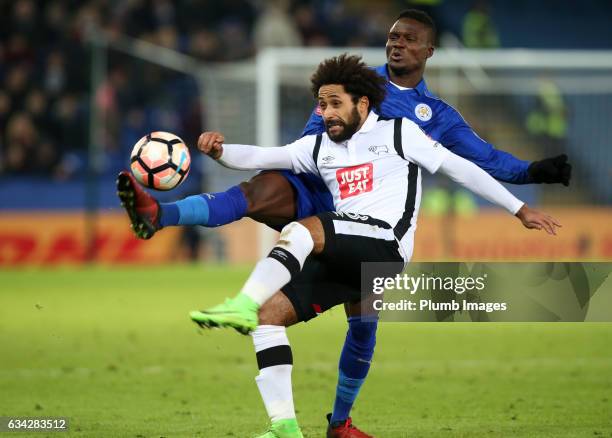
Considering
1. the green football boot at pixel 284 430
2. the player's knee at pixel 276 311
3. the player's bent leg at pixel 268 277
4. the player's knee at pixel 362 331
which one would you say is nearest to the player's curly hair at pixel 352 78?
the player's bent leg at pixel 268 277

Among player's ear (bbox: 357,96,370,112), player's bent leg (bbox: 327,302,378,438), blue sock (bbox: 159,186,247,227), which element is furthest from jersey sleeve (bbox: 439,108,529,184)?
blue sock (bbox: 159,186,247,227)

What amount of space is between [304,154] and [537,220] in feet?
4.27

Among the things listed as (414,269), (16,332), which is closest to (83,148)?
(16,332)

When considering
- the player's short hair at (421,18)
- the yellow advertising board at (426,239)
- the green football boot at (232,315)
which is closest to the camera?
the green football boot at (232,315)

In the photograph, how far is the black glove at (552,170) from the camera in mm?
6211

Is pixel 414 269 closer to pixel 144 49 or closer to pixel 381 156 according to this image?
pixel 381 156

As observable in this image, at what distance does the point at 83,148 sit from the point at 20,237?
2287 mm

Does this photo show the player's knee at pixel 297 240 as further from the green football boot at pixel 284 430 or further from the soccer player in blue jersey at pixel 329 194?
the green football boot at pixel 284 430

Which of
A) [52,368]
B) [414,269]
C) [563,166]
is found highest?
[563,166]

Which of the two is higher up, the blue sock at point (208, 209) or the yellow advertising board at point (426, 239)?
the blue sock at point (208, 209)

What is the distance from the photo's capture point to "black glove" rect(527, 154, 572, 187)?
20.4 ft

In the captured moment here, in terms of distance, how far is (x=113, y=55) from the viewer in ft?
69.2

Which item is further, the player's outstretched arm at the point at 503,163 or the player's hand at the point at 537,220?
the player's outstretched arm at the point at 503,163

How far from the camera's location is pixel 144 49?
69.3 ft
